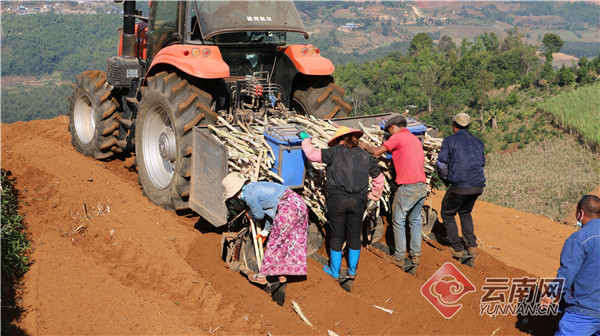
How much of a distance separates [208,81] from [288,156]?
1770 mm

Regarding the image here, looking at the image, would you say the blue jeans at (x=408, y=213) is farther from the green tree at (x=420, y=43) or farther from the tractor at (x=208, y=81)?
the green tree at (x=420, y=43)

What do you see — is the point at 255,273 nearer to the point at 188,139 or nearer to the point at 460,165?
the point at 188,139

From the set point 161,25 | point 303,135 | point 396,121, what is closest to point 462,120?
point 396,121

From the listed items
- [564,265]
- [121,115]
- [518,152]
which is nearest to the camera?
[564,265]

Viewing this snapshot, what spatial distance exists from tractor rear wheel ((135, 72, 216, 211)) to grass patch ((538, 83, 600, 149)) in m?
20.7

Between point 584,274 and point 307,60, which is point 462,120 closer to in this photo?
point 307,60

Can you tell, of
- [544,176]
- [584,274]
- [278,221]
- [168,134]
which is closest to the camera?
[584,274]

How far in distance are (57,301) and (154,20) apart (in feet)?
13.1

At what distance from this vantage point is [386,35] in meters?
148

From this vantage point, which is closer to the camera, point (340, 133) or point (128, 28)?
point (340, 133)

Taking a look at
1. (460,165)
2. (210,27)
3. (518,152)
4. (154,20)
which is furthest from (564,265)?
(518,152)

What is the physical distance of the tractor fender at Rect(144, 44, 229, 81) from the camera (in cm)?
632

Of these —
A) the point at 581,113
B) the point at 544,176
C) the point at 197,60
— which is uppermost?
A: the point at 197,60

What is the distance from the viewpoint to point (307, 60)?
7297 mm
